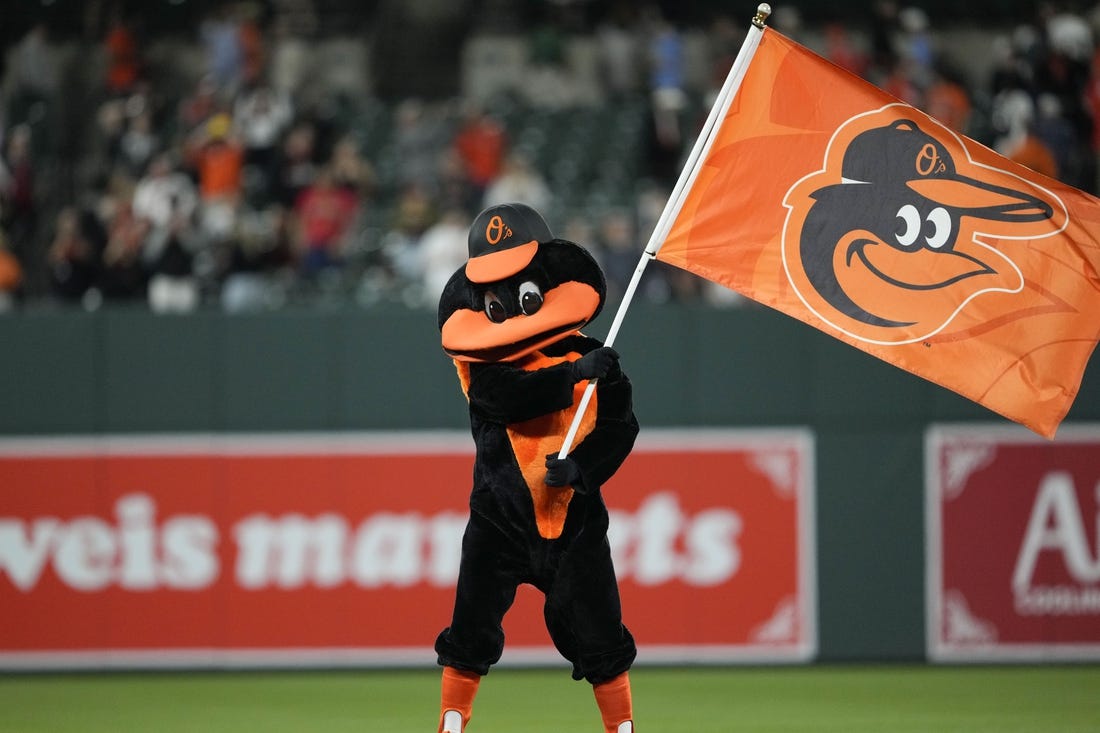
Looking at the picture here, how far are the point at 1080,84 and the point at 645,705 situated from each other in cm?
739

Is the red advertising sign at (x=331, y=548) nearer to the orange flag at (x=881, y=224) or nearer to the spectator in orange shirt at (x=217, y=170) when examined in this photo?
the spectator in orange shirt at (x=217, y=170)

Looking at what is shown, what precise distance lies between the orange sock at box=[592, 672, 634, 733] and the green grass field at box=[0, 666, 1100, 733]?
5.21 ft

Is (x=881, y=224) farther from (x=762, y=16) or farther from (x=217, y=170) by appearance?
(x=217, y=170)

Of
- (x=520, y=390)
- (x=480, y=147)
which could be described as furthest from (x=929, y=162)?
(x=480, y=147)

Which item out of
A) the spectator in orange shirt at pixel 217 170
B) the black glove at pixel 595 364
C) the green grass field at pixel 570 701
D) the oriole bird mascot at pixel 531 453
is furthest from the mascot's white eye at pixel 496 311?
the spectator in orange shirt at pixel 217 170

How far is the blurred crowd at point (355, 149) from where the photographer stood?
11141mm

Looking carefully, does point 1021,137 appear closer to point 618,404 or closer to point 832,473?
point 832,473

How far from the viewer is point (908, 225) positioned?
6000 millimetres

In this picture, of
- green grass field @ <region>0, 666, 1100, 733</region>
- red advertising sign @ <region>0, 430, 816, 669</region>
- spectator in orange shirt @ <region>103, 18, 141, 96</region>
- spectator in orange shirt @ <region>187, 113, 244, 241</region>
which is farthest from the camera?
spectator in orange shirt @ <region>103, 18, 141, 96</region>

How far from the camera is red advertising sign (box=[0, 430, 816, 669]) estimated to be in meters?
9.55

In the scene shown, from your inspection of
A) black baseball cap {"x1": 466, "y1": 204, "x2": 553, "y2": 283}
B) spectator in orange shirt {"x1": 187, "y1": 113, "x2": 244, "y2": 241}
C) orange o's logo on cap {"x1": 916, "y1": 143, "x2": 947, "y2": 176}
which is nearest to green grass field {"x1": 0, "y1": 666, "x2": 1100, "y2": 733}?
black baseball cap {"x1": 466, "y1": 204, "x2": 553, "y2": 283}

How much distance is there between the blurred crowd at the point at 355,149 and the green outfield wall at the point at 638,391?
0.42 m

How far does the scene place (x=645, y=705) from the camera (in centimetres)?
836

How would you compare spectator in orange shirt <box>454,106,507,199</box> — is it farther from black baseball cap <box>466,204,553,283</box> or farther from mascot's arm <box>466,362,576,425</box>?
mascot's arm <box>466,362,576,425</box>
